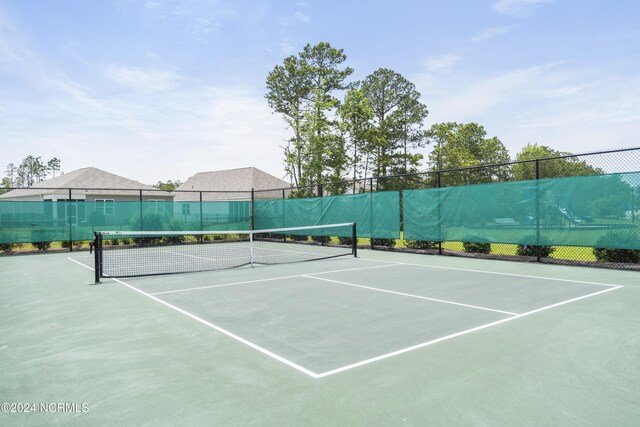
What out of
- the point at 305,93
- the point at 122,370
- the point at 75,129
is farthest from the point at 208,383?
the point at 305,93

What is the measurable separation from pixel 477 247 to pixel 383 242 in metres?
3.84

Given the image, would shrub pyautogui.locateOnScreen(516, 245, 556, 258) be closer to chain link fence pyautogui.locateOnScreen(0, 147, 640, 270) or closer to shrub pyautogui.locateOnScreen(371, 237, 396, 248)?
chain link fence pyautogui.locateOnScreen(0, 147, 640, 270)

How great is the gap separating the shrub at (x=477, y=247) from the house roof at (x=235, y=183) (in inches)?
1147

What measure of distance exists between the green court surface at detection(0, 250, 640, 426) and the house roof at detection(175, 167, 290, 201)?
111ft

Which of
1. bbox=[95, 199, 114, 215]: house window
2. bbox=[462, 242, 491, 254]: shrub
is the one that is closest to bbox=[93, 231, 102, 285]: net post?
bbox=[95, 199, 114, 215]: house window

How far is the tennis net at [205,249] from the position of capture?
10773mm

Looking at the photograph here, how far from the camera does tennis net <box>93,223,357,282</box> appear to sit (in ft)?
35.3

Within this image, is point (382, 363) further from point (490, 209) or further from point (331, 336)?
point (490, 209)

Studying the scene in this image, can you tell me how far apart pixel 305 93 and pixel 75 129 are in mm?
18149

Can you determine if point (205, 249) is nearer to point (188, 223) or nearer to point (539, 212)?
point (188, 223)

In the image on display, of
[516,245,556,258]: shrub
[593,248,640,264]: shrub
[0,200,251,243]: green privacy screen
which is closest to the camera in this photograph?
[593,248,640,264]: shrub

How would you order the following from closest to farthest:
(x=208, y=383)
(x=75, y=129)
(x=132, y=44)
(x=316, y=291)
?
(x=208, y=383) < (x=316, y=291) < (x=132, y=44) < (x=75, y=129)

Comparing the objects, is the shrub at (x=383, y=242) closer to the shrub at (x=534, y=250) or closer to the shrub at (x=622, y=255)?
the shrub at (x=534, y=250)

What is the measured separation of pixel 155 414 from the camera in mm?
2906
